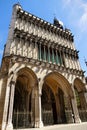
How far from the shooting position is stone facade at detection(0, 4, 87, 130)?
462 inches

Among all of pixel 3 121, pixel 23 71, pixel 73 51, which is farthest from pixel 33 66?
pixel 73 51

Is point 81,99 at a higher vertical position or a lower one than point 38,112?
higher

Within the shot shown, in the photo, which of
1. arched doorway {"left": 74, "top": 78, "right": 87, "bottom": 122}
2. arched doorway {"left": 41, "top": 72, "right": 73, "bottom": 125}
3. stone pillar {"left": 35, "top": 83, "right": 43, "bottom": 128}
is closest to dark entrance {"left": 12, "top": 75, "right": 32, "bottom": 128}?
stone pillar {"left": 35, "top": 83, "right": 43, "bottom": 128}

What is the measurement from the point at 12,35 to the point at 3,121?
969cm

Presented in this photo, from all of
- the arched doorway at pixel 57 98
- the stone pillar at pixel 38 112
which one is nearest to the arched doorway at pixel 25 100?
the stone pillar at pixel 38 112

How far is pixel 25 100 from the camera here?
1482cm

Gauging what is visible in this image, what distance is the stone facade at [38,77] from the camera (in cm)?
1173

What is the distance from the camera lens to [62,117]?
52.5 feet

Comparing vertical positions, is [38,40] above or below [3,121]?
above

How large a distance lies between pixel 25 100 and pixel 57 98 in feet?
15.4

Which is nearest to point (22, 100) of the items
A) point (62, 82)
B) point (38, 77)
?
point (38, 77)

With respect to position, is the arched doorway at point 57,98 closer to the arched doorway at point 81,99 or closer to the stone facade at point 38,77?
the stone facade at point 38,77

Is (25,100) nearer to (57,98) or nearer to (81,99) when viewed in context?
(57,98)

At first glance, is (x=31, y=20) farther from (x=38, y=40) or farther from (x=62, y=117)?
(x=62, y=117)
